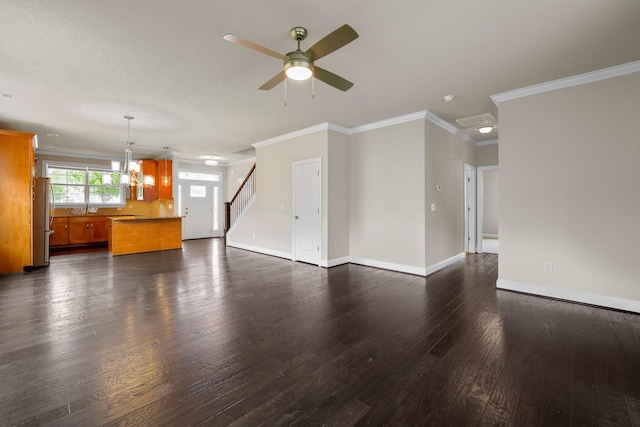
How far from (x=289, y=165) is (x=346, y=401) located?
16.8ft

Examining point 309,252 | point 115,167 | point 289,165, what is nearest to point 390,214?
point 309,252

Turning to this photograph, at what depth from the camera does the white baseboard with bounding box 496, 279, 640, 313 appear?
3.27 m

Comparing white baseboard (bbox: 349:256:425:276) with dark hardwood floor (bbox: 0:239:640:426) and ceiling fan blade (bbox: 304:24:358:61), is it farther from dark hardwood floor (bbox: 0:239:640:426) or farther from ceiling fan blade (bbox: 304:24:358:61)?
ceiling fan blade (bbox: 304:24:358:61)

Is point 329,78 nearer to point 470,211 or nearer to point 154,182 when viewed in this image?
point 470,211

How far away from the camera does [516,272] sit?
401 cm

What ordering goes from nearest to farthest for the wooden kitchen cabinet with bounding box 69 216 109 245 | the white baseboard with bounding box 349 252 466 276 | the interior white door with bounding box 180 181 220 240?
the white baseboard with bounding box 349 252 466 276
the wooden kitchen cabinet with bounding box 69 216 109 245
the interior white door with bounding box 180 181 220 240

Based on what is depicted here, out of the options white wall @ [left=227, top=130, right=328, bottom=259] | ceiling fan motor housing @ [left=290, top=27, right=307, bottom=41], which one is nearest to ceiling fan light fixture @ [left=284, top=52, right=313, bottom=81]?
ceiling fan motor housing @ [left=290, top=27, right=307, bottom=41]

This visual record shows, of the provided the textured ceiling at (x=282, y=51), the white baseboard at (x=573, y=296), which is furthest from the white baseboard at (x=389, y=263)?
the textured ceiling at (x=282, y=51)

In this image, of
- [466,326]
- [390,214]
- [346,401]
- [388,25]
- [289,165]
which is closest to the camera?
[346,401]

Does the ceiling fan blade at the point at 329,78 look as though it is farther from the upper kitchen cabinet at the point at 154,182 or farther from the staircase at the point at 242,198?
the upper kitchen cabinet at the point at 154,182

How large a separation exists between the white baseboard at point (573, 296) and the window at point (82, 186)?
9.53m

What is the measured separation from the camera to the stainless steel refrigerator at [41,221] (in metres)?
5.54

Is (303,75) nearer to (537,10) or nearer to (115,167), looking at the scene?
(537,10)

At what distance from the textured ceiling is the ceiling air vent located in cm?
17
